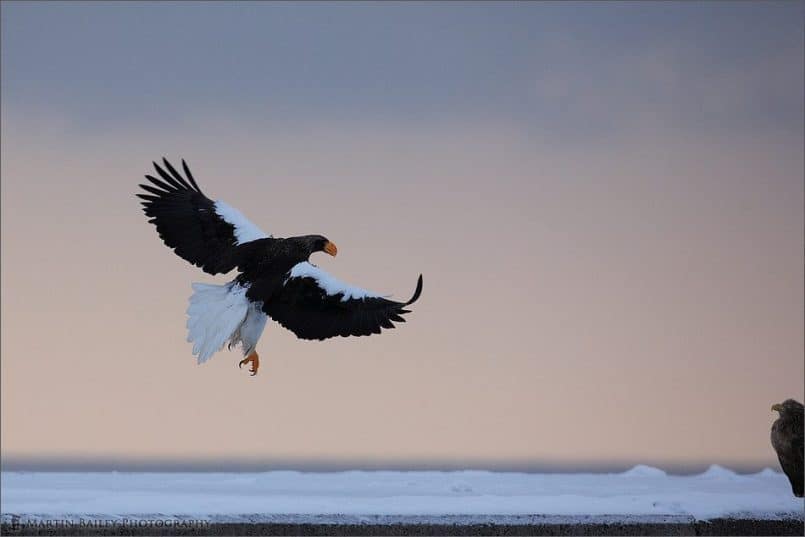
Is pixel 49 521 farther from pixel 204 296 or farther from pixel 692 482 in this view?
pixel 692 482

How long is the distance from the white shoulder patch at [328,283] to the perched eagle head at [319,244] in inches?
5.4

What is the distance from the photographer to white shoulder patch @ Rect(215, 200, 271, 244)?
1070cm

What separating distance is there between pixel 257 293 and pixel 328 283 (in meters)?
0.58

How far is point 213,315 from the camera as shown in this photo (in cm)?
996

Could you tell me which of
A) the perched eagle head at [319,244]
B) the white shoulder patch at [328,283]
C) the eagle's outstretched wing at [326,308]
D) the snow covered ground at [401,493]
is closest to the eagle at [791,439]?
the snow covered ground at [401,493]

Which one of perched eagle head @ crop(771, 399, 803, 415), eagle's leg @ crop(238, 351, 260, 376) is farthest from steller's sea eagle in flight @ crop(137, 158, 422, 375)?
perched eagle head @ crop(771, 399, 803, 415)

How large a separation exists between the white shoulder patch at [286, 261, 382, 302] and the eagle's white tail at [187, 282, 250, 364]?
18.3 inches

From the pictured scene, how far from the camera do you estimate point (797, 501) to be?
36.1 ft

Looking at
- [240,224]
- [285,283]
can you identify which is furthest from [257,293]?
[240,224]

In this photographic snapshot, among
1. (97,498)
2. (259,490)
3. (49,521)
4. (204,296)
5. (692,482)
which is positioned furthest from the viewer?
(692,482)

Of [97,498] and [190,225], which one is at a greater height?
[190,225]

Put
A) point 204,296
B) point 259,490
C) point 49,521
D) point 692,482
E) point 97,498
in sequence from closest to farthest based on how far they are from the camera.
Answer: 1. point 49,521
2. point 204,296
3. point 97,498
4. point 259,490
5. point 692,482

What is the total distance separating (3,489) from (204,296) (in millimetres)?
3199

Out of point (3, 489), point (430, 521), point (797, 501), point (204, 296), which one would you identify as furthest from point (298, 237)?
point (797, 501)
